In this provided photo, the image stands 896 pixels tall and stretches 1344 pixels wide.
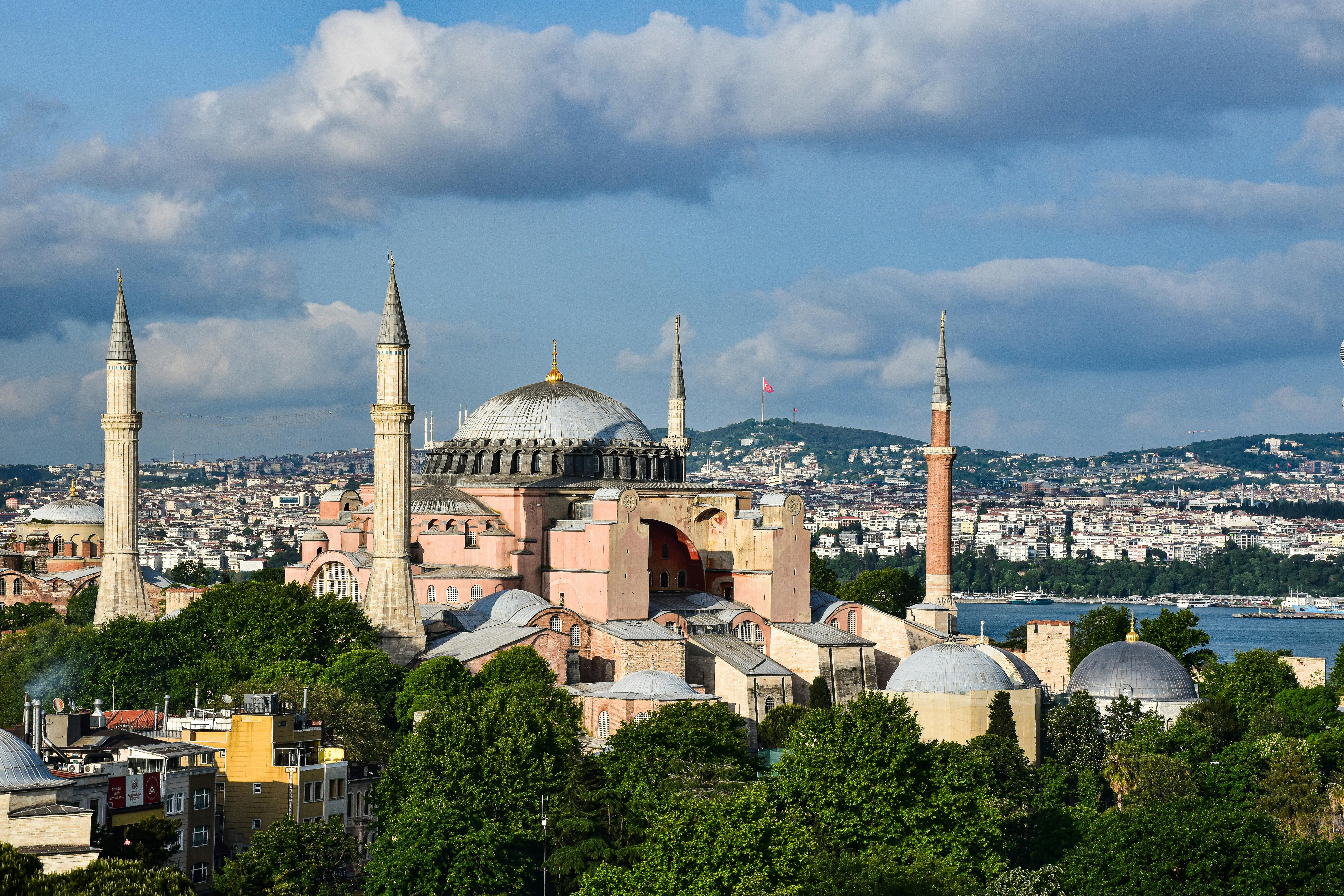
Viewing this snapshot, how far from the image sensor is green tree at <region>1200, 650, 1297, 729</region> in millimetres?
38031

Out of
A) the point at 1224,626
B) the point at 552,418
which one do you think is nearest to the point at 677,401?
the point at 552,418

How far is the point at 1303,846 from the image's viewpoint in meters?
25.1

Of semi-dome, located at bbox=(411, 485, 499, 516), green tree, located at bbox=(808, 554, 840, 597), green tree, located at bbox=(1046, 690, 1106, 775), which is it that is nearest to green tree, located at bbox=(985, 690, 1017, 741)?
green tree, located at bbox=(1046, 690, 1106, 775)

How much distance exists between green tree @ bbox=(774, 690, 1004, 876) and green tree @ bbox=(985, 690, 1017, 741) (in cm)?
472

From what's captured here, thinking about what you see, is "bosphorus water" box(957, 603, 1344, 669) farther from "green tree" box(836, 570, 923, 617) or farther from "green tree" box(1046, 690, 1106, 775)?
"green tree" box(1046, 690, 1106, 775)

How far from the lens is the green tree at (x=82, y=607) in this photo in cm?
4844

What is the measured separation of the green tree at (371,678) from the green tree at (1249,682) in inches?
589

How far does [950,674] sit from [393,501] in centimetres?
1065

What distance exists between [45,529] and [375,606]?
29447mm

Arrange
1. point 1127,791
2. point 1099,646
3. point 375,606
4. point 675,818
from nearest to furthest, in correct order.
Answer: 1. point 675,818
2. point 1127,791
3. point 375,606
4. point 1099,646

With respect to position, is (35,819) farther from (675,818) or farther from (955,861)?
(955,861)

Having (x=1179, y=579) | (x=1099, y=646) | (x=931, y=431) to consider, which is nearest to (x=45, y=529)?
(x=931, y=431)

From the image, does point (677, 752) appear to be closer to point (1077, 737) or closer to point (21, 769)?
point (1077, 737)

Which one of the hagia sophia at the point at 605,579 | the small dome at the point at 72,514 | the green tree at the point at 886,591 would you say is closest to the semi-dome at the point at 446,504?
the hagia sophia at the point at 605,579
